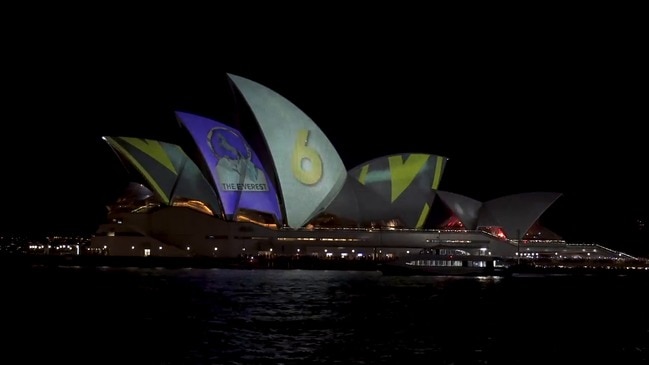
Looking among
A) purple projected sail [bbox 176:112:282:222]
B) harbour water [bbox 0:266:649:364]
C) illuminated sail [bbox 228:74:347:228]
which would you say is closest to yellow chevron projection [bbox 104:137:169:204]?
purple projected sail [bbox 176:112:282:222]

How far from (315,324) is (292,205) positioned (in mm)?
39836

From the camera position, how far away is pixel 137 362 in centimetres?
1908

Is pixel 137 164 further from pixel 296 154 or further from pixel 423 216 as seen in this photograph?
pixel 423 216

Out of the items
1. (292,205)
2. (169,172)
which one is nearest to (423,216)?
(292,205)

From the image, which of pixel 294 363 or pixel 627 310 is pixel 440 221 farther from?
pixel 294 363

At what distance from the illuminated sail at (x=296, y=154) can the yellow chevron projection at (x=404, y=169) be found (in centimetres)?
467

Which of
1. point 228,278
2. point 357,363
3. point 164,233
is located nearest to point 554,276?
point 228,278

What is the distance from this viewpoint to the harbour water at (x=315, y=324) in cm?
2036

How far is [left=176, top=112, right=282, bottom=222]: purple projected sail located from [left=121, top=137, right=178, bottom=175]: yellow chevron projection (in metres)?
3.35

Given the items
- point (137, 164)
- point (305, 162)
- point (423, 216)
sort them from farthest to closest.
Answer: point (423, 216), point (137, 164), point (305, 162)

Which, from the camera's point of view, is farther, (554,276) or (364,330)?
(554,276)

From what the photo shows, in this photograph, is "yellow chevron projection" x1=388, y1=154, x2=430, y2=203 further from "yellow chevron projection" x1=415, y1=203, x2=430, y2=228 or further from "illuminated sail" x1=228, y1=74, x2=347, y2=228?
"illuminated sail" x1=228, y1=74, x2=347, y2=228

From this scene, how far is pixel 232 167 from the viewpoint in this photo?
65875 mm

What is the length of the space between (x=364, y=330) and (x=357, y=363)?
555 cm
